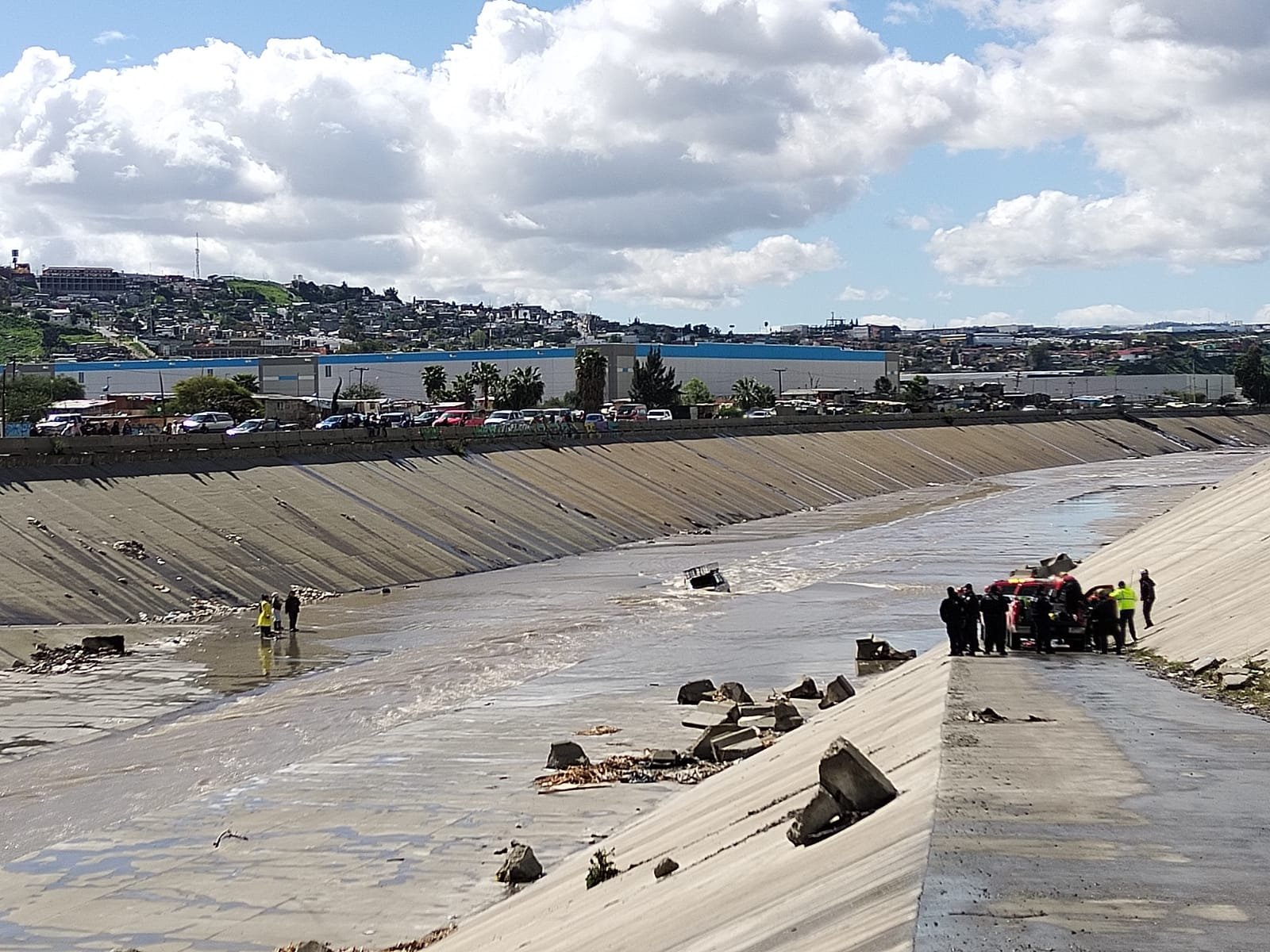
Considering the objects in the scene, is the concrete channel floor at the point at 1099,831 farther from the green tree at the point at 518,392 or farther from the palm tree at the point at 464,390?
the palm tree at the point at 464,390

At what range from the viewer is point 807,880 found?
11.9 metres

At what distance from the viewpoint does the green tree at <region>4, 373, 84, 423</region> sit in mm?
106375

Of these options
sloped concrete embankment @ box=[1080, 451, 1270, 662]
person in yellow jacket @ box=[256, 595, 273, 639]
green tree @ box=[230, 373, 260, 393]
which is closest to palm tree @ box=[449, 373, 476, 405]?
green tree @ box=[230, 373, 260, 393]

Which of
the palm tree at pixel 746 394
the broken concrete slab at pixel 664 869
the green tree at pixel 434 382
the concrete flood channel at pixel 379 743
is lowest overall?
the concrete flood channel at pixel 379 743

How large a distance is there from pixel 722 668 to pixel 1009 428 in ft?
377

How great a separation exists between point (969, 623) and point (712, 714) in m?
4.76

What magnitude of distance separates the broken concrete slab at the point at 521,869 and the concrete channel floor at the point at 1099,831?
4.77m

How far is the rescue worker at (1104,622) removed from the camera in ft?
86.6

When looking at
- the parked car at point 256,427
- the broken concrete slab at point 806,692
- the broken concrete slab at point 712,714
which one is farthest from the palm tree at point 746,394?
the broken concrete slab at point 712,714

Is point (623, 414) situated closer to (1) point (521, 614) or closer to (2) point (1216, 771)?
(1) point (521, 614)

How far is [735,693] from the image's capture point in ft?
91.5

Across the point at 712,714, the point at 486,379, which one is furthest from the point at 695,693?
the point at 486,379

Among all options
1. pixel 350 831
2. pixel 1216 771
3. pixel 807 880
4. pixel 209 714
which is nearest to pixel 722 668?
pixel 209 714

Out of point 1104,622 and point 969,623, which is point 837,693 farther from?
point 1104,622
